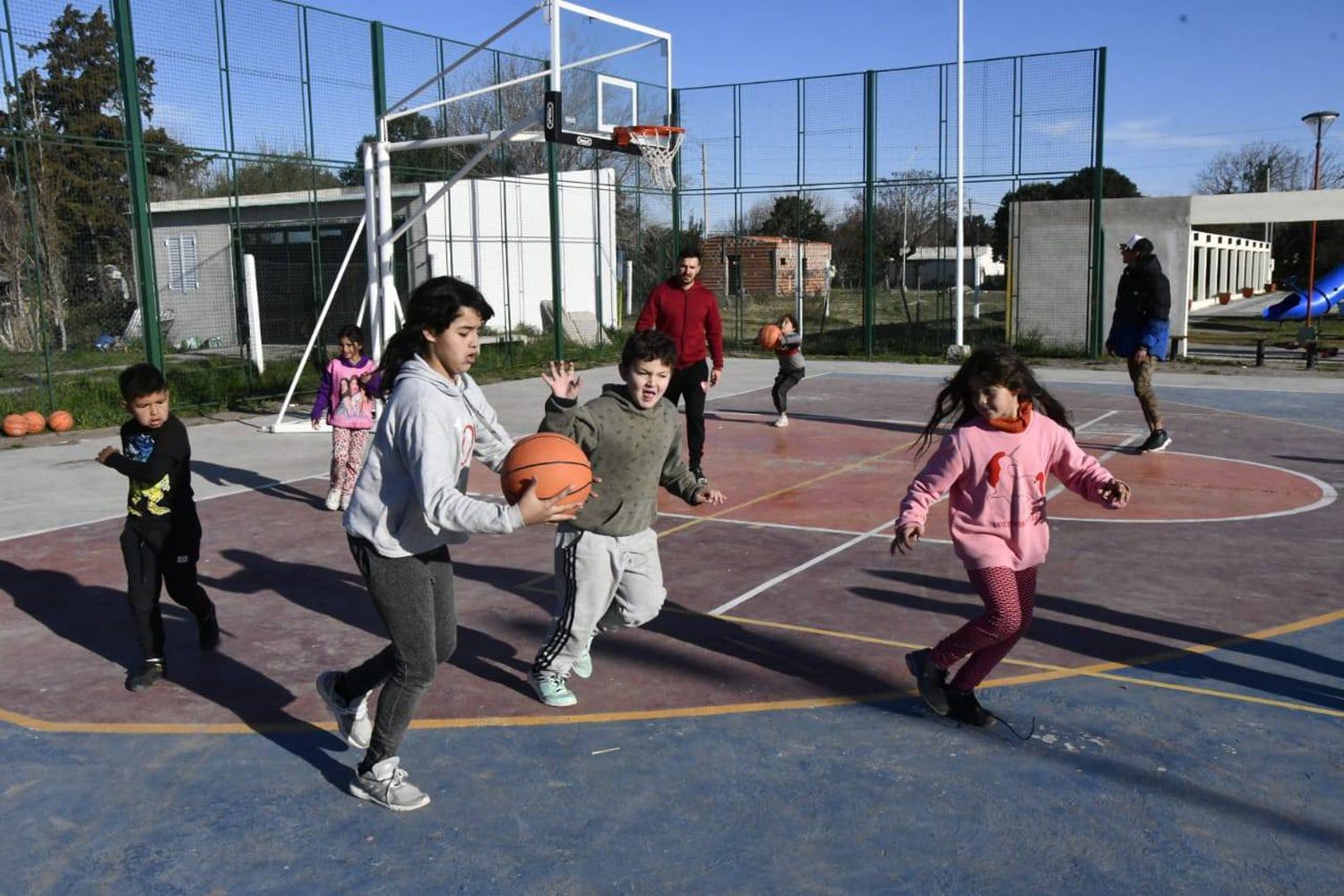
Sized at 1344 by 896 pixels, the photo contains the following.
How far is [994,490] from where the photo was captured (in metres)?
4.34

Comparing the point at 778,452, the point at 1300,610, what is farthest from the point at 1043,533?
the point at 778,452

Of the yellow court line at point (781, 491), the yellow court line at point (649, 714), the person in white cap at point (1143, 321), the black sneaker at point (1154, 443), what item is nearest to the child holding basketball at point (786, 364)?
the yellow court line at point (781, 491)

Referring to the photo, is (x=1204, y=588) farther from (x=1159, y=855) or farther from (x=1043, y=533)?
(x=1159, y=855)

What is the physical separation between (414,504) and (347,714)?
38.2 inches

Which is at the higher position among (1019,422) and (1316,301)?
(1316,301)

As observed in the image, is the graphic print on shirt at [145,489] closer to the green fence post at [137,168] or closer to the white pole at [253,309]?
the green fence post at [137,168]

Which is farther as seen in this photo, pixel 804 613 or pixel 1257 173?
pixel 1257 173

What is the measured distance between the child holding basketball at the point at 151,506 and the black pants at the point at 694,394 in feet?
16.8

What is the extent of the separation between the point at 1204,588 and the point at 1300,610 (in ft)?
1.75

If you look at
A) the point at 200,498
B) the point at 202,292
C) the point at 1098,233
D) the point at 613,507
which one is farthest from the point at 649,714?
the point at 202,292

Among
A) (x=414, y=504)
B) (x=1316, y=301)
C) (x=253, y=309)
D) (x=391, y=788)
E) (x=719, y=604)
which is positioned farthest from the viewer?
(x=1316, y=301)

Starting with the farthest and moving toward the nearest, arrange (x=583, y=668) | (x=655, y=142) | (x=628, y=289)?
(x=628, y=289), (x=655, y=142), (x=583, y=668)

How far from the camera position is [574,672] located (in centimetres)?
520

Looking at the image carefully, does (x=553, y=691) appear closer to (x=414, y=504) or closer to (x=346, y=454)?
(x=414, y=504)
